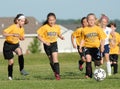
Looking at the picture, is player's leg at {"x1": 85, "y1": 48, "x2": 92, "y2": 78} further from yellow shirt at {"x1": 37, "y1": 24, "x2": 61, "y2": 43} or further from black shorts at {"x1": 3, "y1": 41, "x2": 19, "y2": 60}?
black shorts at {"x1": 3, "y1": 41, "x2": 19, "y2": 60}

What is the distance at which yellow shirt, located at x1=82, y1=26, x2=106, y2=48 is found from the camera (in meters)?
16.1

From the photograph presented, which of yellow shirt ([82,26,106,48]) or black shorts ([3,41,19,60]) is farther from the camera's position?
black shorts ([3,41,19,60])

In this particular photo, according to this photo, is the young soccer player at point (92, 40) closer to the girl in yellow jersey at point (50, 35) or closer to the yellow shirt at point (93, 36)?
the yellow shirt at point (93, 36)

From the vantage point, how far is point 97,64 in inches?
658

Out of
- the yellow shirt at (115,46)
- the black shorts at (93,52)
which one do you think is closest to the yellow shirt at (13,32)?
the black shorts at (93,52)

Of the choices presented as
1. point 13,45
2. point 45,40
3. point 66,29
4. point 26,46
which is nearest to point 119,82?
point 45,40

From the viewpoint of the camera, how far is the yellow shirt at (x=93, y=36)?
16078mm

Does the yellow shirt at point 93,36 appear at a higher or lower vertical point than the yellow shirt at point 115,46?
higher

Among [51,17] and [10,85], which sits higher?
[51,17]

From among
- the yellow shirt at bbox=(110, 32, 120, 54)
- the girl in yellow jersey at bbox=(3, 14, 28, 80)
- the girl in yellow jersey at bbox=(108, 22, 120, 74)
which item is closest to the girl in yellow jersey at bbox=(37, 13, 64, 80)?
the girl in yellow jersey at bbox=(3, 14, 28, 80)

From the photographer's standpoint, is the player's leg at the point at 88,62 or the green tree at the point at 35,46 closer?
the player's leg at the point at 88,62

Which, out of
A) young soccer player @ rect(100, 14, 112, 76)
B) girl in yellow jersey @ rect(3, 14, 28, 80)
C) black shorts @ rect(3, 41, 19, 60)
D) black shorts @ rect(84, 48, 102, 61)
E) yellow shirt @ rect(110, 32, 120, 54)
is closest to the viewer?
black shorts @ rect(84, 48, 102, 61)

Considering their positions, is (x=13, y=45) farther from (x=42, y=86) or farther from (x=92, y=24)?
(x=42, y=86)

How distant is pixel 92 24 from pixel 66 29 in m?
79.9
